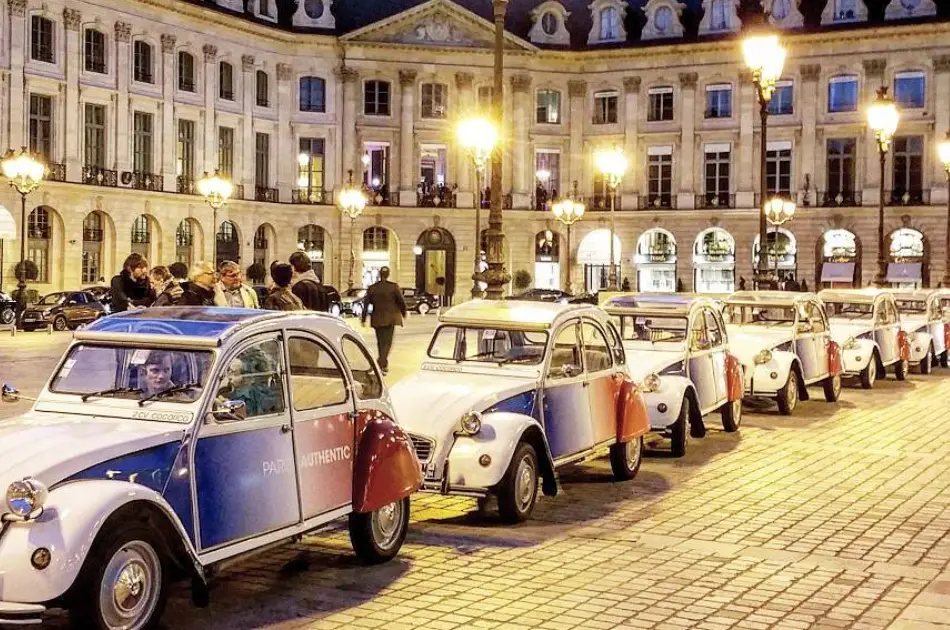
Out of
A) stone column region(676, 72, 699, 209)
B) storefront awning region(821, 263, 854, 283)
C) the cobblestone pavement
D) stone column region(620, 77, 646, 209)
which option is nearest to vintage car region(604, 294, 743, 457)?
the cobblestone pavement

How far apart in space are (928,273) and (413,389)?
5320 cm

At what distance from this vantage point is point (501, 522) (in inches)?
395

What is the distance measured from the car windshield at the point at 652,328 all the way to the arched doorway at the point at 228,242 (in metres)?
46.6

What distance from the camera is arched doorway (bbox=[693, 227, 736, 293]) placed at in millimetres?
63906

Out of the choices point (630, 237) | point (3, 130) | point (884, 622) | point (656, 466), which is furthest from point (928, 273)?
point (884, 622)

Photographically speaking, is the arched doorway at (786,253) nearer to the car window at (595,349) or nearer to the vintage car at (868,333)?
the vintage car at (868,333)

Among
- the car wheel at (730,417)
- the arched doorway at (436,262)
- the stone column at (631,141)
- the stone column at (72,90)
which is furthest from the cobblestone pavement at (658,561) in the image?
the stone column at (631,141)

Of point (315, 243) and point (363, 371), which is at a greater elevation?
point (315, 243)

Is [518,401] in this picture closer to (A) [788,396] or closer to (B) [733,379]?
(B) [733,379]

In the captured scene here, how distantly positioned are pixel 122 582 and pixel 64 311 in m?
35.1

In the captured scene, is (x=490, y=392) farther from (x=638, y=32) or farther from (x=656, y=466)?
(x=638, y=32)

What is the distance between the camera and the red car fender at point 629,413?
38.9ft

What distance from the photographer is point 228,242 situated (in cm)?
6069

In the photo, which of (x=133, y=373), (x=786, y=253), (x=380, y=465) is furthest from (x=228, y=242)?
(x=133, y=373)
